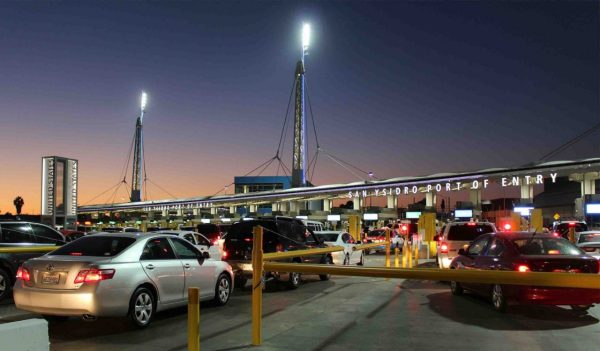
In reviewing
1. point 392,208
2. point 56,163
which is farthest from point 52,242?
point 392,208

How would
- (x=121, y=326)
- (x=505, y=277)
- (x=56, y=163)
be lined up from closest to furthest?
(x=505, y=277)
(x=121, y=326)
(x=56, y=163)

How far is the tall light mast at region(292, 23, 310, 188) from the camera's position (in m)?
102

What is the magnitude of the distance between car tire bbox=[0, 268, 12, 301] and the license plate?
187 inches

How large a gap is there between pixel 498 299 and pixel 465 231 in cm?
796

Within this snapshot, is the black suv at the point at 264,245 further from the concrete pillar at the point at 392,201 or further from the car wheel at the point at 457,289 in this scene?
the concrete pillar at the point at 392,201

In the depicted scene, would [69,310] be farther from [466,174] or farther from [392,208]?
[392,208]

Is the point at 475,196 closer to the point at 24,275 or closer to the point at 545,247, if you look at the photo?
the point at 545,247

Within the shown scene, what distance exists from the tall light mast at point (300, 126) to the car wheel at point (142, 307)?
3639 inches

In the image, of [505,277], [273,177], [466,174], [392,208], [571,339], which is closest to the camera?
[505,277]

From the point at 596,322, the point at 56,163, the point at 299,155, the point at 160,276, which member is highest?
the point at 299,155

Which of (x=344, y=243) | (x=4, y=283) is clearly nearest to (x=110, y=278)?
(x=4, y=283)

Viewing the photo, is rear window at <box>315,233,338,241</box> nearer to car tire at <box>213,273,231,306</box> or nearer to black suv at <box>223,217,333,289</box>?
black suv at <box>223,217,333,289</box>

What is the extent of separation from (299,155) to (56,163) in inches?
3107

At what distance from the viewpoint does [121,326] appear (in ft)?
30.7
